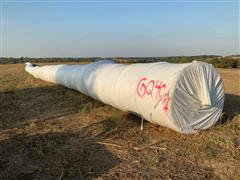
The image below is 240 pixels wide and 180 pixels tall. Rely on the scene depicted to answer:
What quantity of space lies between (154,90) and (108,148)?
60.9 inches

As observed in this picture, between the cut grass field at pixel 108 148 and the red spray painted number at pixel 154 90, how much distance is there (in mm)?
748

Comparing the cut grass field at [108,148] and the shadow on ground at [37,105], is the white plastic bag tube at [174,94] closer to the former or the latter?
the cut grass field at [108,148]

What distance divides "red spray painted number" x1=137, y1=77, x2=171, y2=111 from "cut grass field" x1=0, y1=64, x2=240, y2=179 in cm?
75

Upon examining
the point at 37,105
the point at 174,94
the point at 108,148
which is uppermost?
the point at 174,94

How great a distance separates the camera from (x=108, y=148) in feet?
18.9

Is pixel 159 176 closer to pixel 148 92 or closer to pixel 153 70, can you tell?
pixel 148 92

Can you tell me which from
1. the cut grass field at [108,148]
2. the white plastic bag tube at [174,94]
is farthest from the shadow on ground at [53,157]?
the white plastic bag tube at [174,94]

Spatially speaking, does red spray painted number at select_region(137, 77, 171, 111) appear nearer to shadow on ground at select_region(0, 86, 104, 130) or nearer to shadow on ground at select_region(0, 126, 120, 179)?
shadow on ground at select_region(0, 126, 120, 179)

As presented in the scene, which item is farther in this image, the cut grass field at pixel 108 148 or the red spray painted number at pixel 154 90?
the red spray painted number at pixel 154 90

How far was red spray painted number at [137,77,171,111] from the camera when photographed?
6266 millimetres

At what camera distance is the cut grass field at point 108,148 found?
187 inches

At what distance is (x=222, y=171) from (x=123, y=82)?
3.50m

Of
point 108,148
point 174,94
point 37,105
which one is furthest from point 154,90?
point 37,105

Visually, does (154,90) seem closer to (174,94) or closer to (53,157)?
(174,94)
